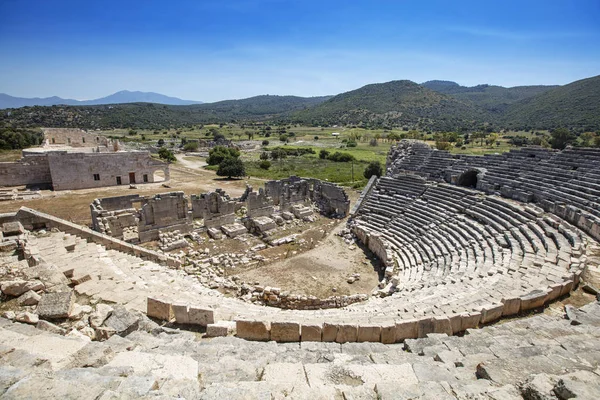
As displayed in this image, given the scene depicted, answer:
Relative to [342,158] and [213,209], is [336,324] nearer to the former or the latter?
[213,209]

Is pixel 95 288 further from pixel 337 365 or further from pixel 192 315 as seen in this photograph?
pixel 337 365

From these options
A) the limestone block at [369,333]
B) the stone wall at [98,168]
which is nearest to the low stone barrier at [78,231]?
the limestone block at [369,333]

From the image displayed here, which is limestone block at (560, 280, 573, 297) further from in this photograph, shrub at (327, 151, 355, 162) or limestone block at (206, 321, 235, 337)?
shrub at (327, 151, 355, 162)

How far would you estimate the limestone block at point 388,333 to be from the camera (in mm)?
7176

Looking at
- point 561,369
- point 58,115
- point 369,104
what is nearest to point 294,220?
point 561,369

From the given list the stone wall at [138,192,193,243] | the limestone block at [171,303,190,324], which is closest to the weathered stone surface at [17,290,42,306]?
the limestone block at [171,303,190,324]

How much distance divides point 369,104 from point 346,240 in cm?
13030

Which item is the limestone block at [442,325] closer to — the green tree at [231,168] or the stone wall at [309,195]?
the stone wall at [309,195]

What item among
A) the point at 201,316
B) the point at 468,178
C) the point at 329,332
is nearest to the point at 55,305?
the point at 201,316

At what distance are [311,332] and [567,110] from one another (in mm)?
104303

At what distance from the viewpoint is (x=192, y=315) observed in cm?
775

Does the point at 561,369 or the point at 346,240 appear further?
the point at 346,240

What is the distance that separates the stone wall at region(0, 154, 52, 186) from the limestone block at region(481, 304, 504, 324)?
35926 millimetres

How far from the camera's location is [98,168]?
99.1ft
